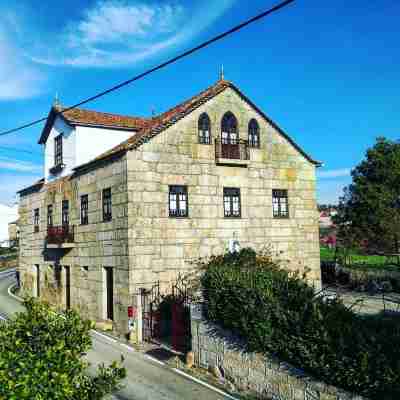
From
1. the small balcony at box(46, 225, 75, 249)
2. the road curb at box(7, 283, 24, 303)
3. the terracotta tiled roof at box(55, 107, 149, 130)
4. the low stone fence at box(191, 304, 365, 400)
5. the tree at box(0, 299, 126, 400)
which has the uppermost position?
the terracotta tiled roof at box(55, 107, 149, 130)

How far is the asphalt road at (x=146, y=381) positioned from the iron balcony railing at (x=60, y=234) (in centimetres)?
746

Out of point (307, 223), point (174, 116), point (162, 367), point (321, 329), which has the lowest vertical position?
point (162, 367)

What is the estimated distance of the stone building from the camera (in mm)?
18734

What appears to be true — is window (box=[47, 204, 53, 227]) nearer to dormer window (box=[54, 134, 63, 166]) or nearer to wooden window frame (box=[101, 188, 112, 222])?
dormer window (box=[54, 134, 63, 166])

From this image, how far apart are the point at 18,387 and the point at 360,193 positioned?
4872 centimetres

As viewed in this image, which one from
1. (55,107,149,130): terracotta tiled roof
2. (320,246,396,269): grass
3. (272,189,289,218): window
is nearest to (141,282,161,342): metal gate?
(272,189,289,218): window

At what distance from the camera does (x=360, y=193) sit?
161 ft

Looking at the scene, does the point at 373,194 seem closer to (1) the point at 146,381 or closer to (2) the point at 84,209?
(2) the point at 84,209

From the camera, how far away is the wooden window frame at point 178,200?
19.5m

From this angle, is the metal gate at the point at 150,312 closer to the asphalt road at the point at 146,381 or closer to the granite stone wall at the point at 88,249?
the granite stone wall at the point at 88,249

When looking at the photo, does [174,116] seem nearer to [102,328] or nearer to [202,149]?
[202,149]

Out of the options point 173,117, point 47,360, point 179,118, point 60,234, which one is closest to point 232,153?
point 179,118

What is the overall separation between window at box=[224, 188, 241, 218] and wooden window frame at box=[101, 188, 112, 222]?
5.23m

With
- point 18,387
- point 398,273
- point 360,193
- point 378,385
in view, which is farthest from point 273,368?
point 360,193
